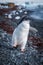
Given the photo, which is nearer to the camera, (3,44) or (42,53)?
(42,53)

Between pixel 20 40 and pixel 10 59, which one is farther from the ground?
pixel 20 40

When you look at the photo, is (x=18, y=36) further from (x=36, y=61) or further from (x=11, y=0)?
(x=11, y=0)

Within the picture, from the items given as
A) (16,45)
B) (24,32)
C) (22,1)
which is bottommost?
(22,1)

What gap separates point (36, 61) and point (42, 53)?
54 centimetres

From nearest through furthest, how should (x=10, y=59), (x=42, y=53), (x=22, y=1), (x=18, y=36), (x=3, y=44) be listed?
(x=10, y=59) → (x=18, y=36) → (x=42, y=53) → (x=3, y=44) → (x=22, y=1)

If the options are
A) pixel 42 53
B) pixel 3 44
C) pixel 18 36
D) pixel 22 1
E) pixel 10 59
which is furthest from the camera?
pixel 22 1

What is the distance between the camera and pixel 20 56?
163 inches

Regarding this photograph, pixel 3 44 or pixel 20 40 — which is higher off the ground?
pixel 20 40

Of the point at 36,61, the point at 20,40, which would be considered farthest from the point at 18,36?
the point at 36,61

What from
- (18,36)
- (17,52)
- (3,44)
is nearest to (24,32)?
(18,36)

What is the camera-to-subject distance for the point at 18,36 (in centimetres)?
419

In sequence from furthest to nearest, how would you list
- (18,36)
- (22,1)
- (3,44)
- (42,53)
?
(22,1), (3,44), (42,53), (18,36)

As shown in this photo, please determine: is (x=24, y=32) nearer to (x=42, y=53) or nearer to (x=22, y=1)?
(x=42, y=53)

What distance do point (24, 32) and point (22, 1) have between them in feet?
53.1
